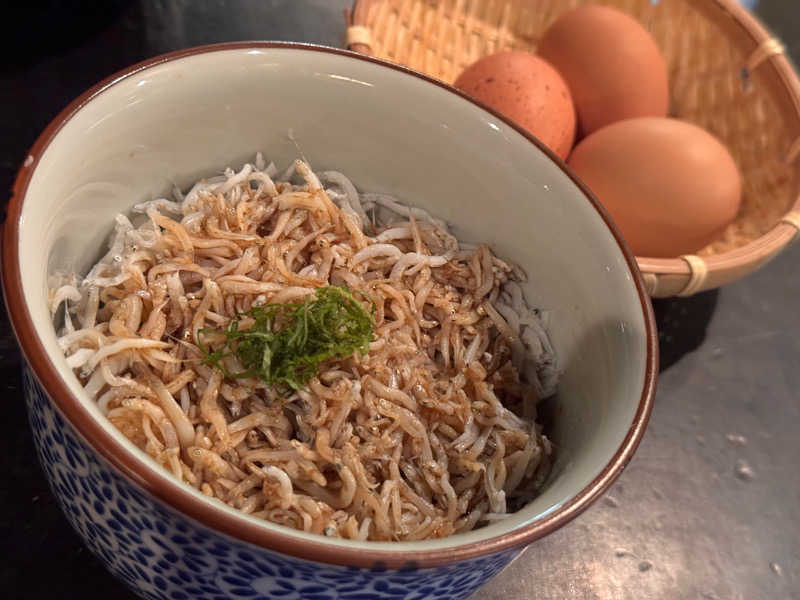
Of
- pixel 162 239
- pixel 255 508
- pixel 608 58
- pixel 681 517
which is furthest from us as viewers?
pixel 608 58

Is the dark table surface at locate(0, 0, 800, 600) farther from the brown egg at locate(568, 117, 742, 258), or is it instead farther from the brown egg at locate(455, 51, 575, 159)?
the brown egg at locate(455, 51, 575, 159)

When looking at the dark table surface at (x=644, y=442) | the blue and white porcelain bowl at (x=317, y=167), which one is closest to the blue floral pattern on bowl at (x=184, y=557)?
the blue and white porcelain bowl at (x=317, y=167)

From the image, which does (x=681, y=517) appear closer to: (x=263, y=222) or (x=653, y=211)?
(x=653, y=211)

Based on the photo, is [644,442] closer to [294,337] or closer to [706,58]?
[294,337]

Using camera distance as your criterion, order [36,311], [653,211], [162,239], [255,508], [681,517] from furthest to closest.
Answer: [653,211], [681,517], [162,239], [255,508], [36,311]

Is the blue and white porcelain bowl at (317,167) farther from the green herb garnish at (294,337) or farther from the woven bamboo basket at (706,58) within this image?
the woven bamboo basket at (706,58)

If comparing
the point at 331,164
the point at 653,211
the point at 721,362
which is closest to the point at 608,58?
the point at 653,211

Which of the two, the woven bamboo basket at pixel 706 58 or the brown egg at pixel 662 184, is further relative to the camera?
the woven bamboo basket at pixel 706 58
